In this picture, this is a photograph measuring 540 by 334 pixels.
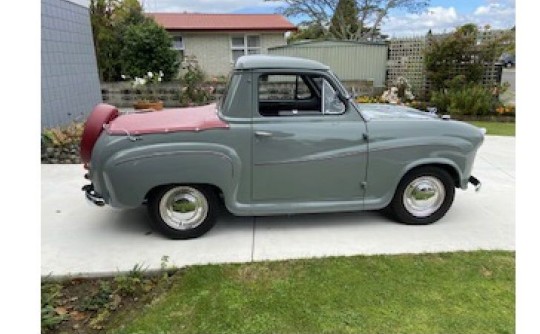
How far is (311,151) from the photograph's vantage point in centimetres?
398

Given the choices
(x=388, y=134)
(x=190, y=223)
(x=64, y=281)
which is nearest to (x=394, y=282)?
(x=388, y=134)

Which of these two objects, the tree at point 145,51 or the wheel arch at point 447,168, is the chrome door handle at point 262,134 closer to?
the wheel arch at point 447,168

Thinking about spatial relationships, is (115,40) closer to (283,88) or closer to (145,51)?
(145,51)

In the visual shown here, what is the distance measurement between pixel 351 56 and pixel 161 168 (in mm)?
12231

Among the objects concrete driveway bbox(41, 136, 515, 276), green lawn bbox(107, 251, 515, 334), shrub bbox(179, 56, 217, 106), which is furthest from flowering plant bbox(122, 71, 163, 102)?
green lawn bbox(107, 251, 515, 334)

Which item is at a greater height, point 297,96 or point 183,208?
point 297,96

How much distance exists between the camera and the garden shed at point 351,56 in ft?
46.3

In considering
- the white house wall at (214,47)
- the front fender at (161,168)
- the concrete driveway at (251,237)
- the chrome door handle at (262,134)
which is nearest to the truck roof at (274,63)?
the chrome door handle at (262,134)

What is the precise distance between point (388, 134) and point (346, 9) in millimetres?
23732

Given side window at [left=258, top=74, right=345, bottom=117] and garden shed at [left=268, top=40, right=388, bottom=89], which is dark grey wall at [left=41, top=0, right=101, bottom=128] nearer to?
side window at [left=258, top=74, right=345, bottom=117]

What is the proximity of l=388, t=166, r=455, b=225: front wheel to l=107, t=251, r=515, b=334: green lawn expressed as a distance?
2.41ft

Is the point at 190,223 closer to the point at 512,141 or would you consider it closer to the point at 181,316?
the point at 181,316

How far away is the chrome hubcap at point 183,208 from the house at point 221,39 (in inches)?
612

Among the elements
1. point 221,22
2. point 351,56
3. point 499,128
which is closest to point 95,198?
point 499,128
